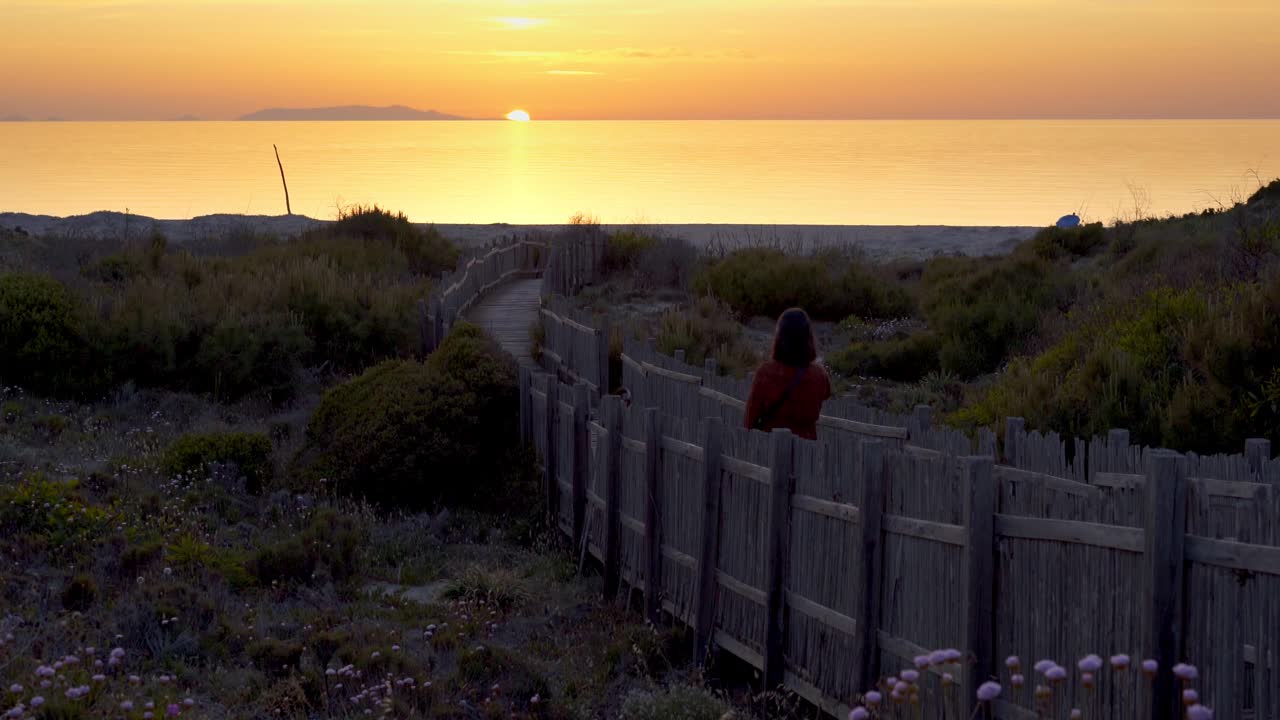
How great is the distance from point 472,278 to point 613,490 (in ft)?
40.8

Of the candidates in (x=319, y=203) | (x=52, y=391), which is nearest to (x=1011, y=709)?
(x=52, y=391)

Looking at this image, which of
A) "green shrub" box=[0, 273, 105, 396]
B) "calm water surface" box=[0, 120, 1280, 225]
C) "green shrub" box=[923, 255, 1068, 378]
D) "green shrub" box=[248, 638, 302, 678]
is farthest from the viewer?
"calm water surface" box=[0, 120, 1280, 225]

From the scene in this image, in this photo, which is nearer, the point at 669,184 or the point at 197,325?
→ the point at 197,325

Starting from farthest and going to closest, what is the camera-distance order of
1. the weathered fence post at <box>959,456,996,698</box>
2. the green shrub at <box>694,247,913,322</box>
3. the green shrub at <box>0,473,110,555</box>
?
the green shrub at <box>694,247,913,322</box>, the green shrub at <box>0,473,110,555</box>, the weathered fence post at <box>959,456,996,698</box>

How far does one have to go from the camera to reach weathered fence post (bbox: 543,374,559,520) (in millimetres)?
10516

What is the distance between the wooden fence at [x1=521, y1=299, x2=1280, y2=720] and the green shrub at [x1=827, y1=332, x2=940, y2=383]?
8857 mm

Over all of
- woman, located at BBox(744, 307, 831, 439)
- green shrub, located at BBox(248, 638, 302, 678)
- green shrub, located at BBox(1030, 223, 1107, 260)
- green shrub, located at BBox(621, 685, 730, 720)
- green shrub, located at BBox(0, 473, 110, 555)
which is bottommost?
green shrub, located at BBox(248, 638, 302, 678)

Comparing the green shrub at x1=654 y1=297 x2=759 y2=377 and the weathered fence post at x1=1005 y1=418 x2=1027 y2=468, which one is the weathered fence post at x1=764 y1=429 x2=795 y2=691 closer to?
the weathered fence post at x1=1005 y1=418 x2=1027 y2=468

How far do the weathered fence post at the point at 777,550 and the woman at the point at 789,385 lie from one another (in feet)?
2.71

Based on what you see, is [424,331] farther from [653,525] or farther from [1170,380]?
[1170,380]

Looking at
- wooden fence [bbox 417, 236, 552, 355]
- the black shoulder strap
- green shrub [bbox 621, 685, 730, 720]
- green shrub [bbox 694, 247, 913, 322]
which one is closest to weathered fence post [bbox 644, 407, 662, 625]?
the black shoulder strap

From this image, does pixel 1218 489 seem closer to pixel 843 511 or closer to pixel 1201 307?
pixel 843 511

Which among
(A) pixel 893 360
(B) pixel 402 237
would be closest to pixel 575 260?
(B) pixel 402 237

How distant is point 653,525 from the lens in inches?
322
